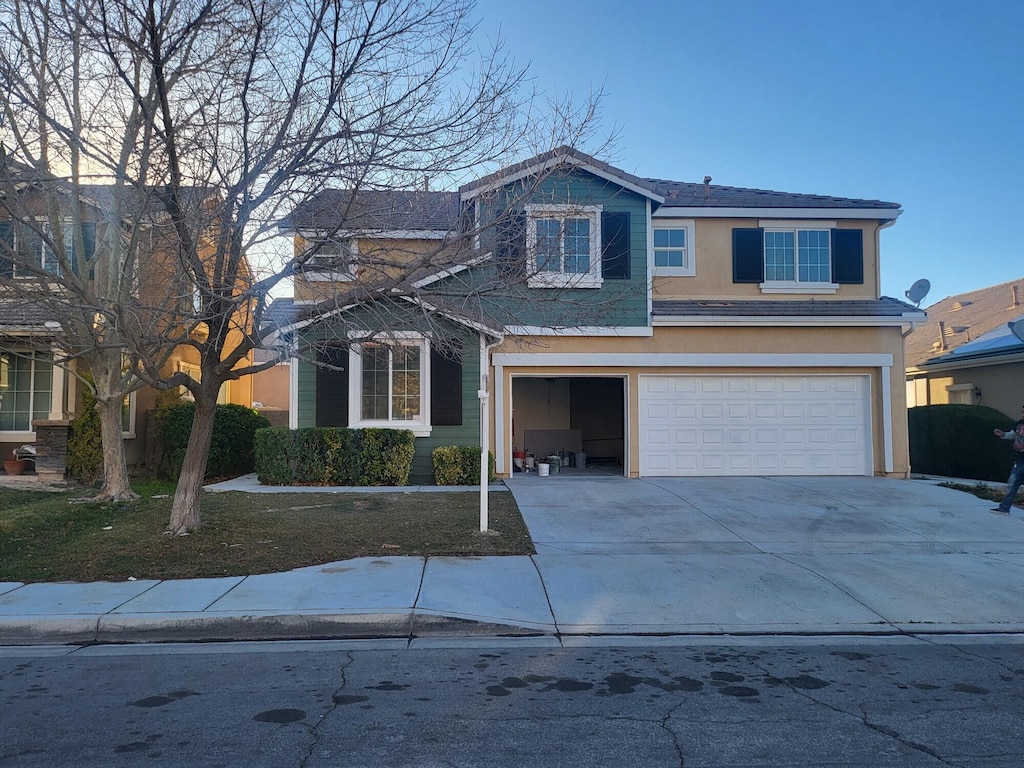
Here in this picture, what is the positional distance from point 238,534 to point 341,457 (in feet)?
15.3

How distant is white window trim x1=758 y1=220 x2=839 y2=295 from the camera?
16.2m

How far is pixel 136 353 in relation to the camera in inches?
321

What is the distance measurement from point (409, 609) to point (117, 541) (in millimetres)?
4580

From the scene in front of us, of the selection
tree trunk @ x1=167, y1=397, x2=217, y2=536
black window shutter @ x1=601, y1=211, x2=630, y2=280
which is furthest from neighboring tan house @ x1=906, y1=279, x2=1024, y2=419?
tree trunk @ x1=167, y1=397, x2=217, y2=536

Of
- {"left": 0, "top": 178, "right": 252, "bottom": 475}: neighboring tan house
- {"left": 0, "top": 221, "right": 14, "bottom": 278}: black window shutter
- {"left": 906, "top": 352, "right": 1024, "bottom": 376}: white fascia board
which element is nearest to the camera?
{"left": 0, "top": 221, "right": 14, "bottom": 278}: black window shutter

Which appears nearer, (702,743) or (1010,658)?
(702,743)

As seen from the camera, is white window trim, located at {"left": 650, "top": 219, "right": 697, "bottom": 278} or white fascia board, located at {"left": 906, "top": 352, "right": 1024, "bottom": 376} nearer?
white window trim, located at {"left": 650, "top": 219, "right": 697, "bottom": 278}

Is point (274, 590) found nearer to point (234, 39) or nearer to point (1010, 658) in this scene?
point (234, 39)

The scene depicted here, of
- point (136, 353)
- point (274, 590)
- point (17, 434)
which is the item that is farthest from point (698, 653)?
Result: point (17, 434)

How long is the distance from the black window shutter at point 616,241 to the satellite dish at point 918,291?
595 cm

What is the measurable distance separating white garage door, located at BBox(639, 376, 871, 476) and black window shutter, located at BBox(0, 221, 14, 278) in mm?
Answer: 10929

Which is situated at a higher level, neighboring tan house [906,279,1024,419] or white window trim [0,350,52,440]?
neighboring tan house [906,279,1024,419]

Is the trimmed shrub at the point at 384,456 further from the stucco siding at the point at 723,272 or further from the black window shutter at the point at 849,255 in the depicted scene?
the black window shutter at the point at 849,255

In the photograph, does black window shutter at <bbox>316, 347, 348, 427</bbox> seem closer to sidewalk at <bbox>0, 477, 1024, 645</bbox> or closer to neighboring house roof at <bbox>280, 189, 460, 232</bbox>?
sidewalk at <bbox>0, 477, 1024, 645</bbox>
